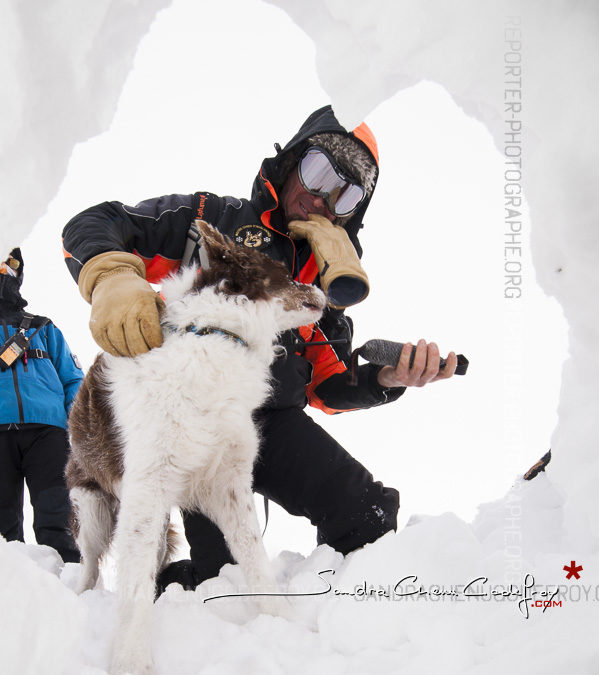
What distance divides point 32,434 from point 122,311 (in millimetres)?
2314

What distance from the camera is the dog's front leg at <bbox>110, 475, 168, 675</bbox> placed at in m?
1.90

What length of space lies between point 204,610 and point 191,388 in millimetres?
982

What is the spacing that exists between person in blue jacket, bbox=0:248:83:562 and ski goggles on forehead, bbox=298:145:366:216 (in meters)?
2.74

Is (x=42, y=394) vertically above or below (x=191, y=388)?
above

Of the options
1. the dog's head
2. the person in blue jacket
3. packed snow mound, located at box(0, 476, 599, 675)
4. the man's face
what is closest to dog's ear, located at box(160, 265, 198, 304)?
the dog's head

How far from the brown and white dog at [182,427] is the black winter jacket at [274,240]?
325 mm

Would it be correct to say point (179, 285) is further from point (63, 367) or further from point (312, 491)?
point (63, 367)

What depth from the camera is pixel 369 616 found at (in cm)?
197

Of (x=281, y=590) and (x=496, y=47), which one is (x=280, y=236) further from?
(x=281, y=590)

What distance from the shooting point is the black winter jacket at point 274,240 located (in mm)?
2963

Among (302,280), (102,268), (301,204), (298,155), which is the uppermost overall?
(298,155)

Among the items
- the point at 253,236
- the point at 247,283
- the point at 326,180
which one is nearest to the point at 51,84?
the point at 247,283

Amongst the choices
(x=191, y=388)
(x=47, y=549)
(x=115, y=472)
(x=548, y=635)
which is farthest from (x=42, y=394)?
(x=548, y=635)

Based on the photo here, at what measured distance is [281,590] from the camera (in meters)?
2.49
